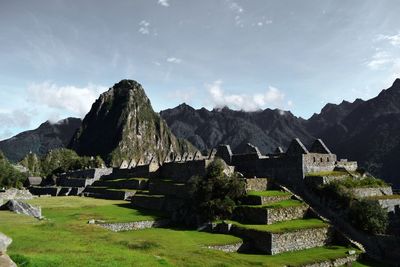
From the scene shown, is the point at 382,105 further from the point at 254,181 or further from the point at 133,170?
the point at 254,181

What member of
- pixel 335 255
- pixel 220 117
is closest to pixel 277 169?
pixel 335 255

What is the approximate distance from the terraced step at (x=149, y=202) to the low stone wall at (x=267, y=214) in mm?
10757

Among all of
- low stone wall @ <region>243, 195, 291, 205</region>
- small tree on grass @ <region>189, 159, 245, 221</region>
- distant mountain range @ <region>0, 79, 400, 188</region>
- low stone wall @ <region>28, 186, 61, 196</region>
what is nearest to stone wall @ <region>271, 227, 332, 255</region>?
low stone wall @ <region>243, 195, 291, 205</region>

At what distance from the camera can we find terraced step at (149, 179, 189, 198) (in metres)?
40.6

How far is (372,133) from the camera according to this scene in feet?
400

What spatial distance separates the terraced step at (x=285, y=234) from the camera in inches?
1072

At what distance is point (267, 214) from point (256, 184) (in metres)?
5.65

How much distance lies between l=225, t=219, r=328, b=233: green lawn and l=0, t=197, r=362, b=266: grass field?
1.59 m

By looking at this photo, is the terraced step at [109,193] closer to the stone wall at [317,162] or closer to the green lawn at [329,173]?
the stone wall at [317,162]

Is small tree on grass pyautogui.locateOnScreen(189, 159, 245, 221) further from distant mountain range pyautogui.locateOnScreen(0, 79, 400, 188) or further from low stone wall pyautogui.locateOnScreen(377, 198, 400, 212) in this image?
distant mountain range pyautogui.locateOnScreen(0, 79, 400, 188)

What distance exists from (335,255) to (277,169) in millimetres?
12008

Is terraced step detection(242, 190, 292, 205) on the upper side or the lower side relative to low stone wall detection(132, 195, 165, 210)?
upper

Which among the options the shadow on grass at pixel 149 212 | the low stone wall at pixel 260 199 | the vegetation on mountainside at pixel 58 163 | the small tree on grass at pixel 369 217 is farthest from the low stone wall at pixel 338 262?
the vegetation on mountainside at pixel 58 163

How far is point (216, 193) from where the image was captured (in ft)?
112
